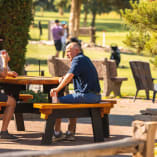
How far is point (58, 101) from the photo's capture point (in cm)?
960

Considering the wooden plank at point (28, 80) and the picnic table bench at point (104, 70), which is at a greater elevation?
the wooden plank at point (28, 80)

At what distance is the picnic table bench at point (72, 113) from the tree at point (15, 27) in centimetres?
436

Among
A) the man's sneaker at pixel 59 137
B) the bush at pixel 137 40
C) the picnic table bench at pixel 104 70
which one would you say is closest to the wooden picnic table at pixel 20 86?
the man's sneaker at pixel 59 137

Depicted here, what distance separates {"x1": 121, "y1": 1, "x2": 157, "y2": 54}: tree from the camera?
13578 mm

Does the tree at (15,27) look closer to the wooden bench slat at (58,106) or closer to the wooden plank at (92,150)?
the wooden bench slat at (58,106)

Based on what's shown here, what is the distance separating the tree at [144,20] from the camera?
13.6 metres

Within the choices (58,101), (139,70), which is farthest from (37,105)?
(139,70)

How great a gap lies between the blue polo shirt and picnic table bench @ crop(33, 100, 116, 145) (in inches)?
10.5

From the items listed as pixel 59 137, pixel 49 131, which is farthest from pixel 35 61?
pixel 49 131

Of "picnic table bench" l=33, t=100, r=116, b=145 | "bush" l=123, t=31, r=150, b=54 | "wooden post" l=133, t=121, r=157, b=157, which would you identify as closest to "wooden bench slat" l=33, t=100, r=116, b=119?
"picnic table bench" l=33, t=100, r=116, b=145

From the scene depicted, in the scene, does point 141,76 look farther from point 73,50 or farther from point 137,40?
point 73,50

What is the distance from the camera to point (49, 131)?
9398 mm

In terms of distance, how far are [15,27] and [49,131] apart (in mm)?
4740

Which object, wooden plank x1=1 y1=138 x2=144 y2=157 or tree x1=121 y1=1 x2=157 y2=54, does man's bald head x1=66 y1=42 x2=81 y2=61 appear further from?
wooden plank x1=1 y1=138 x2=144 y2=157
